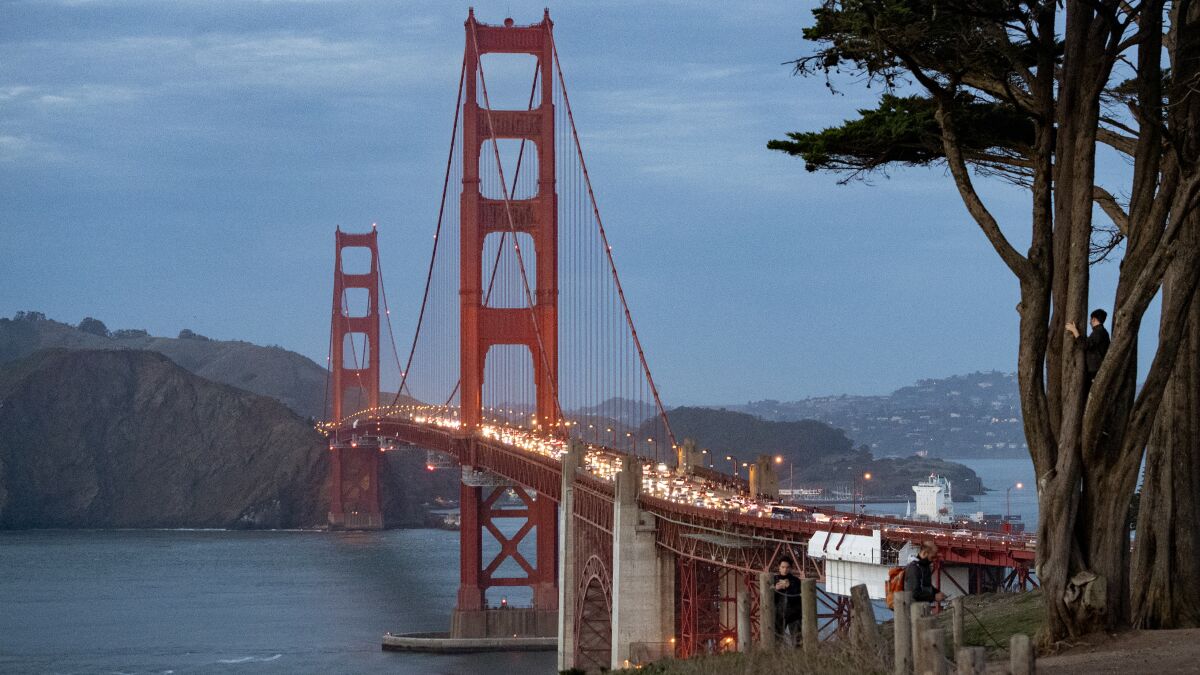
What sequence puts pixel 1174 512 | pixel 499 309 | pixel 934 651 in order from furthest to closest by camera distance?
pixel 499 309
pixel 1174 512
pixel 934 651

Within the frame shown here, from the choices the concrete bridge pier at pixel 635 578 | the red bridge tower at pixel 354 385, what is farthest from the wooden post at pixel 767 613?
the red bridge tower at pixel 354 385

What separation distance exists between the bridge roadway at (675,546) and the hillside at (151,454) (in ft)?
288

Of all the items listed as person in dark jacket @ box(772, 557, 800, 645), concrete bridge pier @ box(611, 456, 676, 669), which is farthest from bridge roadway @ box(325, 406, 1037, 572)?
person in dark jacket @ box(772, 557, 800, 645)

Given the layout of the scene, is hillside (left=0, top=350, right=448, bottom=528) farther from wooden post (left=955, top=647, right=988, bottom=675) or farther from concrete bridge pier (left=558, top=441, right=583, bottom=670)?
wooden post (left=955, top=647, right=988, bottom=675)

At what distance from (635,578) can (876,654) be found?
879 inches

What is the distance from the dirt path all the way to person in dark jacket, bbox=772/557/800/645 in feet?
7.66

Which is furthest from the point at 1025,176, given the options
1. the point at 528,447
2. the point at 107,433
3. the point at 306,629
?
the point at 107,433

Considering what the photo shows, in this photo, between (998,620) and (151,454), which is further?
(151,454)

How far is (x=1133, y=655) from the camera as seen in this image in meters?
14.4

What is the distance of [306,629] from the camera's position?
67.6 meters

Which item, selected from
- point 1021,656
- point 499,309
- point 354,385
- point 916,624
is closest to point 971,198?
point 916,624

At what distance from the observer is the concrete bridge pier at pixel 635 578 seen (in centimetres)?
3609

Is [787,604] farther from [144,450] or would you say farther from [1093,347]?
[144,450]

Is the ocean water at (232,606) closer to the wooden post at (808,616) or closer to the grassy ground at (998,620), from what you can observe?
the grassy ground at (998,620)
